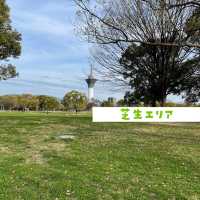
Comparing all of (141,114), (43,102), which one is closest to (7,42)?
(141,114)

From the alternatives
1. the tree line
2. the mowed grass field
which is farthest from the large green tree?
the tree line

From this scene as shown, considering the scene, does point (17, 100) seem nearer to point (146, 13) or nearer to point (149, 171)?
point (146, 13)

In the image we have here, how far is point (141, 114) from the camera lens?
36.7 feet

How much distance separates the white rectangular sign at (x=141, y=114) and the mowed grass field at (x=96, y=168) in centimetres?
72

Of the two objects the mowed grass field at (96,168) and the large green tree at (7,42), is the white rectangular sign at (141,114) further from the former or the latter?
the large green tree at (7,42)

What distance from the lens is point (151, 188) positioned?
22.2 feet

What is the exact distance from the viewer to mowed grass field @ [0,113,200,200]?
6.42 m

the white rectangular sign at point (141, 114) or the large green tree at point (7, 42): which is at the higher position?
the large green tree at point (7, 42)

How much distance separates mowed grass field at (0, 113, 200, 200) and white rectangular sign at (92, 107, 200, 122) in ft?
2.35

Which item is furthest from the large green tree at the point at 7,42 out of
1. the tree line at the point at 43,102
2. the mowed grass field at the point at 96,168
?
the tree line at the point at 43,102

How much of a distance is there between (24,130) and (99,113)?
364 centimetres

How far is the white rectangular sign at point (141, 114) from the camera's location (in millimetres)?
11016

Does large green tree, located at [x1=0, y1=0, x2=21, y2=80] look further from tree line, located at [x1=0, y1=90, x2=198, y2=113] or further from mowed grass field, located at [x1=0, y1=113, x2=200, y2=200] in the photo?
tree line, located at [x1=0, y1=90, x2=198, y2=113]

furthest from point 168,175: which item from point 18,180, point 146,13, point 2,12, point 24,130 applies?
point 2,12
